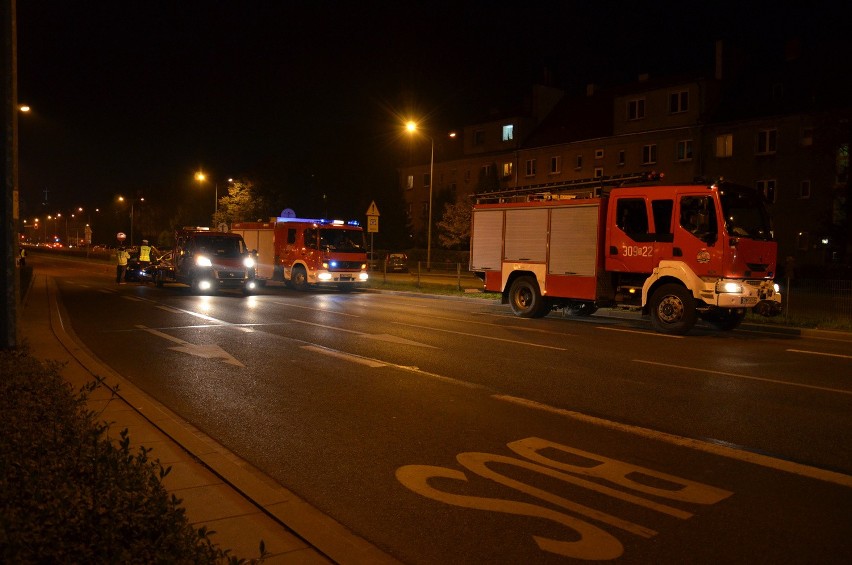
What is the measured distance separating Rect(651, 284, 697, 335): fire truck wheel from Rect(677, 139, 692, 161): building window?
93.7ft

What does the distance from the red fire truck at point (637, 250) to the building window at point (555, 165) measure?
30.8 m

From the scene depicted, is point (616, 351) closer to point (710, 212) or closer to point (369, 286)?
point (710, 212)

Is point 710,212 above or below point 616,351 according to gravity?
above

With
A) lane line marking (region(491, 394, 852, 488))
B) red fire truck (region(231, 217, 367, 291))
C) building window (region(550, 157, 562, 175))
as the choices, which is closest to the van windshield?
red fire truck (region(231, 217, 367, 291))

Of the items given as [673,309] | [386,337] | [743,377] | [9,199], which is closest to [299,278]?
[386,337]

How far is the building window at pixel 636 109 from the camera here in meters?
42.8

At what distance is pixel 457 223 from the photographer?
2023 inches

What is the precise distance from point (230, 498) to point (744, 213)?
42.7ft

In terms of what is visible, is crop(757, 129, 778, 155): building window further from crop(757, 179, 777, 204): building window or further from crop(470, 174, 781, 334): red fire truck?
crop(470, 174, 781, 334): red fire truck

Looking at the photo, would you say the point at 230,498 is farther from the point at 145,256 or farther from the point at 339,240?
the point at 145,256

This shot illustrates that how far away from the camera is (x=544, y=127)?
5144cm

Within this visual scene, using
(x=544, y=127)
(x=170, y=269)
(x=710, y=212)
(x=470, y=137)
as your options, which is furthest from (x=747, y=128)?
(x=170, y=269)

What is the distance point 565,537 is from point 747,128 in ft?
129

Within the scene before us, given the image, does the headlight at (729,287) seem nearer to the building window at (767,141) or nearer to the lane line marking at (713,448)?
the lane line marking at (713,448)
